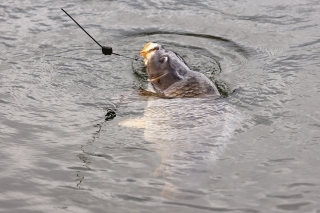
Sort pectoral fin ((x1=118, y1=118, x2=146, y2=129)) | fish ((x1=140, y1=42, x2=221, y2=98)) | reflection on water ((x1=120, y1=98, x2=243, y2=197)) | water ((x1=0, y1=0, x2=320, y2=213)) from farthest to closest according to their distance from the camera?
fish ((x1=140, y1=42, x2=221, y2=98)), pectoral fin ((x1=118, y1=118, x2=146, y2=129)), reflection on water ((x1=120, y1=98, x2=243, y2=197)), water ((x1=0, y1=0, x2=320, y2=213))

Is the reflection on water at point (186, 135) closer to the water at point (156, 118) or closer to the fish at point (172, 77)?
the water at point (156, 118)

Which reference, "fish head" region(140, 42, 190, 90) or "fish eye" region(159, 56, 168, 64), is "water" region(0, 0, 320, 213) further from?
"fish eye" region(159, 56, 168, 64)

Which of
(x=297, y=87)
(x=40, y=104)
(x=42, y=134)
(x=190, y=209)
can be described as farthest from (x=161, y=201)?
(x=297, y=87)

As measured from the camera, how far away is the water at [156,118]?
5.15m

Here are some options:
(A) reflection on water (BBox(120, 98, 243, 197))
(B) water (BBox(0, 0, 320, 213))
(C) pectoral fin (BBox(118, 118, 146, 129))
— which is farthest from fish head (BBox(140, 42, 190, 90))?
(C) pectoral fin (BBox(118, 118, 146, 129))

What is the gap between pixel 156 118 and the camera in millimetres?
6340

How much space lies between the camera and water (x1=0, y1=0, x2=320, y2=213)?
203 inches

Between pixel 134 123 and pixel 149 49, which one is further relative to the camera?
pixel 149 49

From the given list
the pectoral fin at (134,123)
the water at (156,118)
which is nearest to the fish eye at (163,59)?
the water at (156,118)

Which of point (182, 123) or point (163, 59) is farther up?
point (163, 59)

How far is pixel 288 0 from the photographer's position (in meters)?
10.3

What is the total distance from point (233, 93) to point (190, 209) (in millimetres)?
2435

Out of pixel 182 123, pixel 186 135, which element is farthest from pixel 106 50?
pixel 186 135

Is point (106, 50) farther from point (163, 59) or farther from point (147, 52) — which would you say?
point (163, 59)
